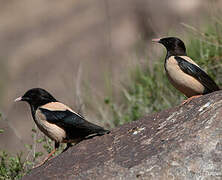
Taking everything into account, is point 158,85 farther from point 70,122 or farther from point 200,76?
point 70,122

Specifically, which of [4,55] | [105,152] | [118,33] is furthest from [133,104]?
[4,55]

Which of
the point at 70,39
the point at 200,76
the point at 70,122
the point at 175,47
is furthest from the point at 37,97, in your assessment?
the point at 70,39

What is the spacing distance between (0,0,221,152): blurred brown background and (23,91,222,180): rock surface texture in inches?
341

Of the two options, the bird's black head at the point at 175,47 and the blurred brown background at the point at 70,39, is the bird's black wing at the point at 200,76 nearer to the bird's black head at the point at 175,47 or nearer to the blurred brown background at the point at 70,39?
the bird's black head at the point at 175,47

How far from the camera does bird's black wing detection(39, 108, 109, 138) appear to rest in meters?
6.29

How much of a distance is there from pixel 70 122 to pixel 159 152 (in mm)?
1887

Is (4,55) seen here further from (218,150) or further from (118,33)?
(218,150)

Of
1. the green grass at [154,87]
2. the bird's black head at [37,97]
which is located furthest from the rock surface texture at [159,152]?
the green grass at [154,87]

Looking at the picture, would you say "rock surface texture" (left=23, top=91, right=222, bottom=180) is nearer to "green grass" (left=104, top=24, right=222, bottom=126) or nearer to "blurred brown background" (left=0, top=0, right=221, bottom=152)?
"green grass" (left=104, top=24, right=222, bottom=126)

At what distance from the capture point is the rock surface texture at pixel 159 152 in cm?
457

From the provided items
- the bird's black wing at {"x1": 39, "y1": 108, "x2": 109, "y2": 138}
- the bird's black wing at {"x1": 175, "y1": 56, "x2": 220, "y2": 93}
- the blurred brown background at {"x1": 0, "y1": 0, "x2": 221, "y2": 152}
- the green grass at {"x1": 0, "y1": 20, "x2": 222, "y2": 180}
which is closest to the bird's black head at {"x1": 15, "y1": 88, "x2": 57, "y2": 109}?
the bird's black wing at {"x1": 39, "y1": 108, "x2": 109, "y2": 138}

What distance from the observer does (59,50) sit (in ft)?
55.5

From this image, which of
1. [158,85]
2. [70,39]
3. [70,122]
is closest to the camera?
[70,122]

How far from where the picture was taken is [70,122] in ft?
21.0
